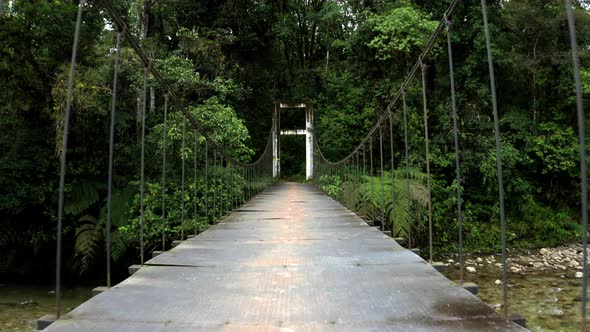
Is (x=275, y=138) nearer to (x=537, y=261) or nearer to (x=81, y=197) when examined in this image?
(x=537, y=261)

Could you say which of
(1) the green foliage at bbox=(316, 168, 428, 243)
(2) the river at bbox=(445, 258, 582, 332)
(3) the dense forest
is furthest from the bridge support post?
(1) the green foliage at bbox=(316, 168, 428, 243)

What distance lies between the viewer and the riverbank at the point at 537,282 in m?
5.55

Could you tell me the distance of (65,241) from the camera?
799 cm

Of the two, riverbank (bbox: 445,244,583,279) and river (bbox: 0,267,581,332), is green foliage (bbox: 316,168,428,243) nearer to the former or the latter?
river (bbox: 0,267,581,332)

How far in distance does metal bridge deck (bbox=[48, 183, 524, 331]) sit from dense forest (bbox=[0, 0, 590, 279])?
7.95 feet

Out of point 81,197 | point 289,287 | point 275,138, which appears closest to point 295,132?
point 275,138

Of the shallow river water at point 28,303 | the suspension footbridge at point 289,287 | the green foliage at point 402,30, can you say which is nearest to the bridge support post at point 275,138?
the green foliage at point 402,30

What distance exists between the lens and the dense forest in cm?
682

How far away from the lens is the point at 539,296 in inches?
262

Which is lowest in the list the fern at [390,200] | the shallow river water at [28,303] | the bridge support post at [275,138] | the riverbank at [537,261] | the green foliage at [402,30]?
the riverbank at [537,261]

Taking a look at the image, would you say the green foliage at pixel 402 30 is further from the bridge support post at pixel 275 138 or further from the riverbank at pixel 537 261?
the bridge support post at pixel 275 138

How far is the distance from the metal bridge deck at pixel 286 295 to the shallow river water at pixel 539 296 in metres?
2.99

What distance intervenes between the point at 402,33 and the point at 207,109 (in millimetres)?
4056

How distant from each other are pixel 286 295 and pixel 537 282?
7451 millimetres
